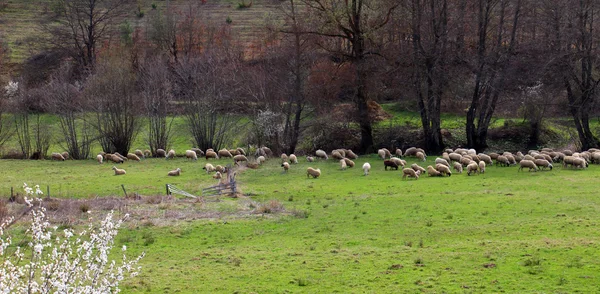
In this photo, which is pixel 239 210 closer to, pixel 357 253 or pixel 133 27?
pixel 357 253

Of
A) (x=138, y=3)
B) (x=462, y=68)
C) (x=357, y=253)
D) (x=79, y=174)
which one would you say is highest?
(x=138, y=3)

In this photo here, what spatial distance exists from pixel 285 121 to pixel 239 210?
24568mm

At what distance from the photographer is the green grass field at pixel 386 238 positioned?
47.8 ft

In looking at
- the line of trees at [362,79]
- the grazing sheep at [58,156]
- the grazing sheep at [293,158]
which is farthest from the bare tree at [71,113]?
the grazing sheep at [293,158]

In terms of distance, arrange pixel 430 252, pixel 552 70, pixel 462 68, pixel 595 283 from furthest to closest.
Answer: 1. pixel 462 68
2. pixel 552 70
3. pixel 430 252
4. pixel 595 283

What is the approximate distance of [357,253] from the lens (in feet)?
56.8

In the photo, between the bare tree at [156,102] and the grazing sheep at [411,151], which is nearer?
the grazing sheep at [411,151]

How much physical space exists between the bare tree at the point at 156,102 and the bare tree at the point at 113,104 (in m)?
1.12

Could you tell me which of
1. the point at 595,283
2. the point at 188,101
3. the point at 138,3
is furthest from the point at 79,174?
the point at 138,3

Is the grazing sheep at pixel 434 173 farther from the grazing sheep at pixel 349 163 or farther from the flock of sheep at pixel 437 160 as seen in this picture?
the grazing sheep at pixel 349 163

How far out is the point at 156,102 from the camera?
162 feet

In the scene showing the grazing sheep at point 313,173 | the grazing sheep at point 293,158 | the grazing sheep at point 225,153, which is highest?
the grazing sheep at point 313,173

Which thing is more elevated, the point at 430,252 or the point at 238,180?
the point at 430,252

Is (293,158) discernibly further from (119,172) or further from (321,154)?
(119,172)
